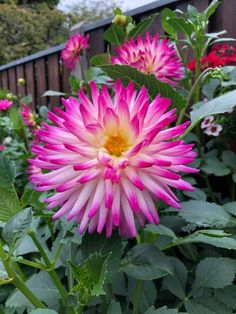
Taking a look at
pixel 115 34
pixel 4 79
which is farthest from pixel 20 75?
pixel 115 34

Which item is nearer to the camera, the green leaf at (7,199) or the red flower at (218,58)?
the green leaf at (7,199)

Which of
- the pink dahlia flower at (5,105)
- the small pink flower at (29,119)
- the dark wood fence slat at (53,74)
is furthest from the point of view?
the dark wood fence slat at (53,74)

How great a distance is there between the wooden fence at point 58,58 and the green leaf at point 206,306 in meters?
0.86

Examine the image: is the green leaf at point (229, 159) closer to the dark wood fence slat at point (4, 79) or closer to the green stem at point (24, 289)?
the green stem at point (24, 289)

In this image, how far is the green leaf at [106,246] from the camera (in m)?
0.48

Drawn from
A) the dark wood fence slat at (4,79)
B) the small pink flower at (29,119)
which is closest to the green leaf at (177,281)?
the small pink flower at (29,119)

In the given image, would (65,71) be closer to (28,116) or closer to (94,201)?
(28,116)

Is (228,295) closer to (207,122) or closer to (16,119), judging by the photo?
(207,122)

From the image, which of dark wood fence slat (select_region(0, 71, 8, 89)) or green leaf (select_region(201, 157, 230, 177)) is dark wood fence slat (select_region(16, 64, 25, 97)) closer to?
dark wood fence slat (select_region(0, 71, 8, 89))

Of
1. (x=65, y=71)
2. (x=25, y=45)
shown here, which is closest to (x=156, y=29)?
(x=65, y=71)

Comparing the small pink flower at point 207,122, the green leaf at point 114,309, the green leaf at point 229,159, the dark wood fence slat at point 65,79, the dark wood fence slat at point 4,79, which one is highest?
the dark wood fence slat at point 4,79

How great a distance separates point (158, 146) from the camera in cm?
44

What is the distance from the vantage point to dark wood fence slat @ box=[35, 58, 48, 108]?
103 inches

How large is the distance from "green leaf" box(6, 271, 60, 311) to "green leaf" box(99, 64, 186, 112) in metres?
0.33
